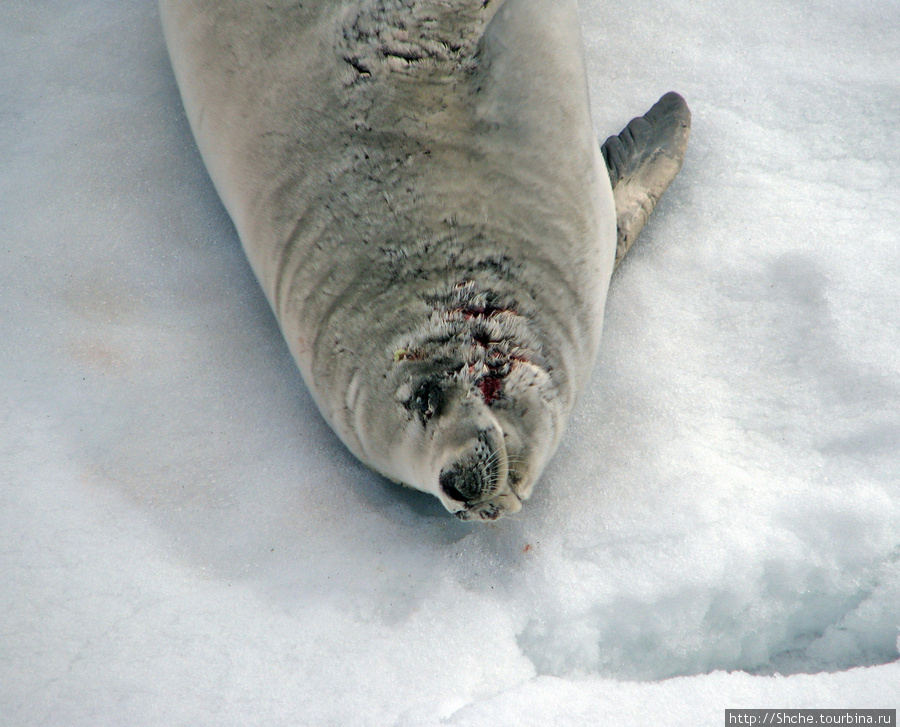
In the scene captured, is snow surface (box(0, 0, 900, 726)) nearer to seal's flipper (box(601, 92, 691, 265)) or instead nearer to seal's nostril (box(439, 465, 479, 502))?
seal's flipper (box(601, 92, 691, 265))

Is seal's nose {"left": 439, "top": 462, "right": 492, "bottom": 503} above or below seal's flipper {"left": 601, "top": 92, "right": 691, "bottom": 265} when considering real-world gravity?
above

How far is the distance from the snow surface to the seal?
265mm

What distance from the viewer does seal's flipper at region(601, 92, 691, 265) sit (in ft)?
9.10

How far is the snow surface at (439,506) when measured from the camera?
1.95 m

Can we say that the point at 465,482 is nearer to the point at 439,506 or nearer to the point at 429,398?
the point at 429,398

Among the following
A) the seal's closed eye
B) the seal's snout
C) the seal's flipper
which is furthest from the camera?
the seal's flipper

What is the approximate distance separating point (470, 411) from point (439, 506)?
0.53 meters

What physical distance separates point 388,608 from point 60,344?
1398 mm

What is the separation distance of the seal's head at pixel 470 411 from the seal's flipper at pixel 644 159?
860 mm

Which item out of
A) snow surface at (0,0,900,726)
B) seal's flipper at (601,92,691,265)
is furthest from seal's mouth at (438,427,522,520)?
seal's flipper at (601,92,691,265)

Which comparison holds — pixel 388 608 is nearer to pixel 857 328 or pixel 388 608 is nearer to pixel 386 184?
pixel 386 184

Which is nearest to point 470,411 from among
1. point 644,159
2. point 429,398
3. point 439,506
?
point 429,398

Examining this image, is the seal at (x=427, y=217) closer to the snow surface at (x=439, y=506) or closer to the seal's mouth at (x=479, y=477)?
the seal's mouth at (x=479, y=477)

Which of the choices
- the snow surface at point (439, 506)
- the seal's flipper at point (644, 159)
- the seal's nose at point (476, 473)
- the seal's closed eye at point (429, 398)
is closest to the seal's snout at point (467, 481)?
the seal's nose at point (476, 473)
